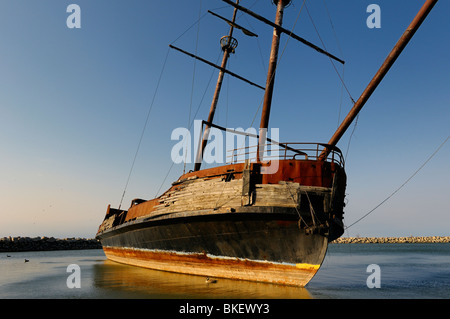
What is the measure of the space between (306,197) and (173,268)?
6.85 metres

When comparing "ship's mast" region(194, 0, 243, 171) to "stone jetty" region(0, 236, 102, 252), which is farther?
"stone jetty" region(0, 236, 102, 252)

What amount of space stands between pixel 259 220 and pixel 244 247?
3.95 ft

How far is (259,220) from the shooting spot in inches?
349

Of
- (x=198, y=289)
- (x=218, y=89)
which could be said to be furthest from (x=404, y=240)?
(x=198, y=289)

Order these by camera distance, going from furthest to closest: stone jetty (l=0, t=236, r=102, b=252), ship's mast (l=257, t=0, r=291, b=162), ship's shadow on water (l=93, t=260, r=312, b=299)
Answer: stone jetty (l=0, t=236, r=102, b=252)
ship's mast (l=257, t=0, r=291, b=162)
ship's shadow on water (l=93, t=260, r=312, b=299)

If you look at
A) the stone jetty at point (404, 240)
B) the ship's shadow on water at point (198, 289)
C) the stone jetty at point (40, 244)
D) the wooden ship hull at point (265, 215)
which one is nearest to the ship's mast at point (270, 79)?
the wooden ship hull at point (265, 215)

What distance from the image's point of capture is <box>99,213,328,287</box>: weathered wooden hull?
28.1 feet

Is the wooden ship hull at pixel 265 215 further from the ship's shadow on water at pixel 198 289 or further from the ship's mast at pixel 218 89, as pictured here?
the ship's mast at pixel 218 89

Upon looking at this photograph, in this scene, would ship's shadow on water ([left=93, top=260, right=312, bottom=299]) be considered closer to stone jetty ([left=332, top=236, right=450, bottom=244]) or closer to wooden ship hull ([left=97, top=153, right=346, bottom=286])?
wooden ship hull ([left=97, top=153, right=346, bottom=286])

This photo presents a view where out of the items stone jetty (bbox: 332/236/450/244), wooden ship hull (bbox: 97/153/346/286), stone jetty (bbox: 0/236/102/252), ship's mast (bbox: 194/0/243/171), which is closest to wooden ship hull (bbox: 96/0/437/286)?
wooden ship hull (bbox: 97/153/346/286)

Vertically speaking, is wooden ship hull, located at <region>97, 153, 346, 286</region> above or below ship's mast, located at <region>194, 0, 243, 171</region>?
below

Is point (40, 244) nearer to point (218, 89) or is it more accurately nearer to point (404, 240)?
point (218, 89)
